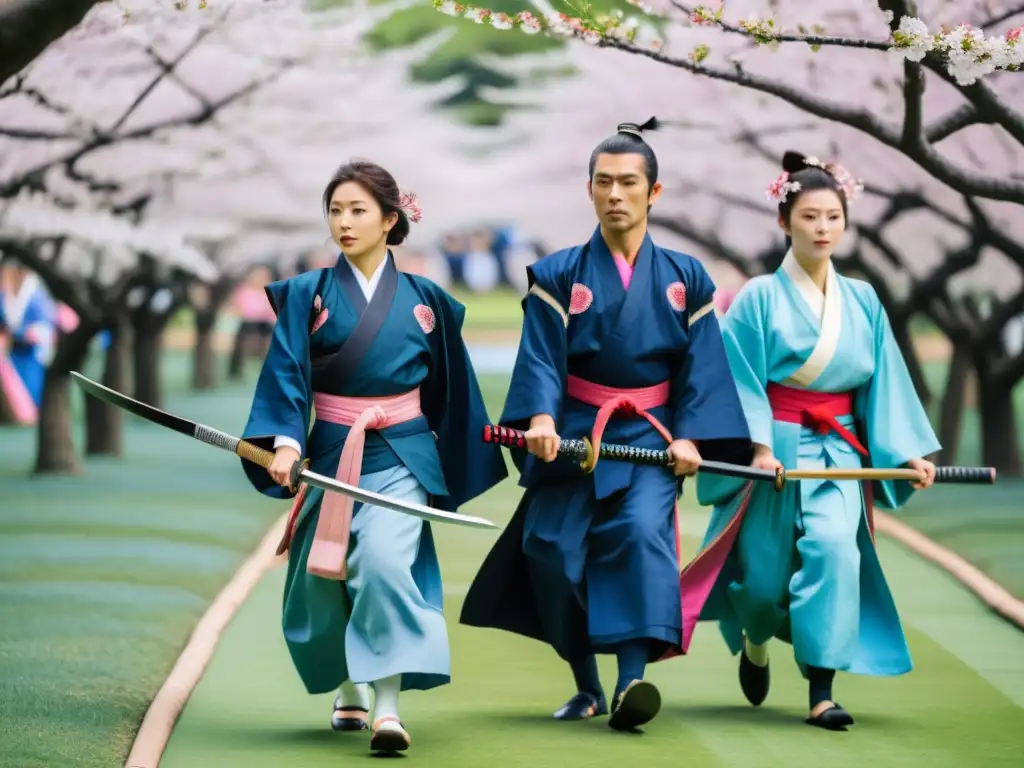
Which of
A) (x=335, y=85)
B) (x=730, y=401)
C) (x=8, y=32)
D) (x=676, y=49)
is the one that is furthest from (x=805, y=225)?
(x=335, y=85)

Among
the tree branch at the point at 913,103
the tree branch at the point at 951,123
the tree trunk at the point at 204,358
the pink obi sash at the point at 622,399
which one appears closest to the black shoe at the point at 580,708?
the pink obi sash at the point at 622,399

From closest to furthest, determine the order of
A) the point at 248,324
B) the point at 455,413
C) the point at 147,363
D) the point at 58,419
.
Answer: the point at 455,413, the point at 58,419, the point at 147,363, the point at 248,324

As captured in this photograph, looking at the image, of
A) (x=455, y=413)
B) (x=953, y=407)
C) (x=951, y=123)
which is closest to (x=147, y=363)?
(x=953, y=407)

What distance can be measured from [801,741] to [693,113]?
12561 mm

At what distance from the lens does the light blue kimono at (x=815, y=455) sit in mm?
6301

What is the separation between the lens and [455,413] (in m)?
6.27

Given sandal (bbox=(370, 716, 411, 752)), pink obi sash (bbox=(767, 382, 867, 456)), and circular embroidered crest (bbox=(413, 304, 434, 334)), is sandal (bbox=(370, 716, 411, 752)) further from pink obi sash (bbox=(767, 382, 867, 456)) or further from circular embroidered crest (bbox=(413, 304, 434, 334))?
pink obi sash (bbox=(767, 382, 867, 456))

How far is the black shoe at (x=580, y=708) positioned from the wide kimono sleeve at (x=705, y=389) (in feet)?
3.20

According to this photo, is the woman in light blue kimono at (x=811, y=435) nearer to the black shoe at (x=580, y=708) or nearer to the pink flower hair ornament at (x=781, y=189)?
the pink flower hair ornament at (x=781, y=189)

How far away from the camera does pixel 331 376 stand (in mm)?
6023

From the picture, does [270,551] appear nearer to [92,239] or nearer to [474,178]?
[92,239]

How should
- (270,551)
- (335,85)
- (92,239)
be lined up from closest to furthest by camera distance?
(270,551), (92,239), (335,85)

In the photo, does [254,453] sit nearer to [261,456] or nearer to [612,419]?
[261,456]

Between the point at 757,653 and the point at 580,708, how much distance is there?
75cm
